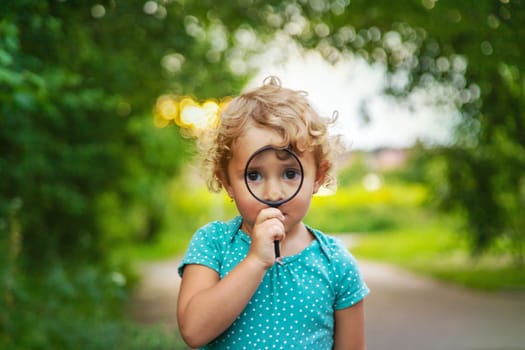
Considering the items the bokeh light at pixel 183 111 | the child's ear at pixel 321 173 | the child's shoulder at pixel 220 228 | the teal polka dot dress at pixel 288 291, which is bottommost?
the teal polka dot dress at pixel 288 291

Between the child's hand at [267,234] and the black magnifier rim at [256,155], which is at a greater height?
the black magnifier rim at [256,155]

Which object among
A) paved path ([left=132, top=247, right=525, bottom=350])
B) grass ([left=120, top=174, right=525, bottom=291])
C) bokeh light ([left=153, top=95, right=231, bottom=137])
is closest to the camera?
bokeh light ([left=153, top=95, right=231, bottom=137])

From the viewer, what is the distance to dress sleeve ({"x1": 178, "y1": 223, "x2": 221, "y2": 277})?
72.8 inches

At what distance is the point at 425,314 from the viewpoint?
Result: 9516 millimetres

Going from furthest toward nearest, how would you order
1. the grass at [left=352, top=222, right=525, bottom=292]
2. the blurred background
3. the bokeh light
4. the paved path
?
1. the grass at [left=352, top=222, right=525, bottom=292]
2. the paved path
3. the bokeh light
4. the blurred background

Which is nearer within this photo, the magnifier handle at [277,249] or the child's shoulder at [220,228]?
the magnifier handle at [277,249]

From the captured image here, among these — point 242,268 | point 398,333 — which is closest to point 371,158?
point 398,333

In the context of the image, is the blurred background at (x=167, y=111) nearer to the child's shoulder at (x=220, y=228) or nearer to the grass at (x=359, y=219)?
the child's shoulder at (x=220, y=228)

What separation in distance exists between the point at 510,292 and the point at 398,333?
135 inches

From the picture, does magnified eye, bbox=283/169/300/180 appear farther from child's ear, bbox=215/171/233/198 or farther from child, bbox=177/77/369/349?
child's ear, bbox=215/171/233/198

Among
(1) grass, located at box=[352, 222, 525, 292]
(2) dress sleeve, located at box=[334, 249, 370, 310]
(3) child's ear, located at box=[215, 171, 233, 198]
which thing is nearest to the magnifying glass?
(3) child's ear, located at box=[215, 171, 233, 198]

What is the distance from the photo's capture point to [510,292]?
10977mm

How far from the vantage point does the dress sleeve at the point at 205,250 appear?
1850 mm

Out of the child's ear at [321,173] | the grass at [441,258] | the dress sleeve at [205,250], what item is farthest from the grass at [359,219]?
the dress sleeve at [205,250]
